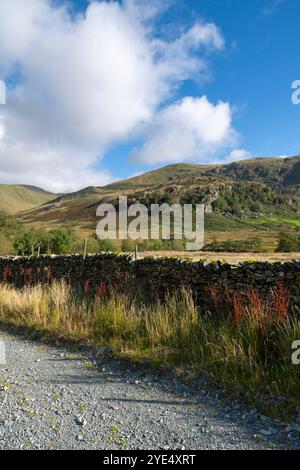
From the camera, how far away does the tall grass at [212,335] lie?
4332 millimetres

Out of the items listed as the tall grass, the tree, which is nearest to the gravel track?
the tall grass

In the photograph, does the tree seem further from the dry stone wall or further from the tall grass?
the tall grass

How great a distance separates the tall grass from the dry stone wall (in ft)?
1.19

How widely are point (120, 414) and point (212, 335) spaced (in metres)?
2.04

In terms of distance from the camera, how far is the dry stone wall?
679cm

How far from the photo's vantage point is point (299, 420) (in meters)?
3.54

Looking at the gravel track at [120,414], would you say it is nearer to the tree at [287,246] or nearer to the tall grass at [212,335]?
the tall grass at [212,335]

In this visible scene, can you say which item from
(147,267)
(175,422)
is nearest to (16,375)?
(175,422)

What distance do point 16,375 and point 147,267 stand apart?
4.98 meters

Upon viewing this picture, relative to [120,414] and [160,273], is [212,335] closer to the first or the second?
[120,414]

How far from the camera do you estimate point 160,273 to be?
909cm

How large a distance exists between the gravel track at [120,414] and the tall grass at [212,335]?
1.34ft

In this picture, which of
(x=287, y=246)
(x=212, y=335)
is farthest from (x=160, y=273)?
(x=287, y=246)

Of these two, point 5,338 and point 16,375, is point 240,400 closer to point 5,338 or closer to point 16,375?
point 16,375
